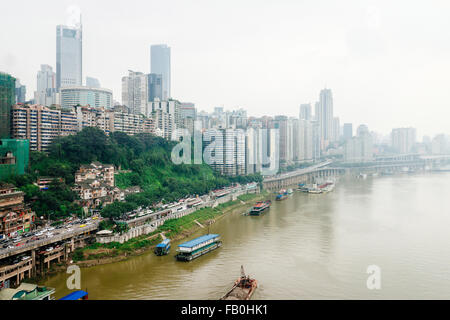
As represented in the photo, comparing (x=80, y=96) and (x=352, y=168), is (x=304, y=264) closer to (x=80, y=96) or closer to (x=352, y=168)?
(x=80, y=96)

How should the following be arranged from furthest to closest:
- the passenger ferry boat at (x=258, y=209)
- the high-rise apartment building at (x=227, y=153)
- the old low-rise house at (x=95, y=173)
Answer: the high-rise apartment building at (x=227, y=153) → the passenger ferry boat at (x=258, y=209) → the old low-rise house at (x=95, y=173)

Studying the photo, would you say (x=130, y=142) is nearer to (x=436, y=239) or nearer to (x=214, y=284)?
(x=214, y=284)

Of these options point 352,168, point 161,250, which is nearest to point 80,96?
point 161,250

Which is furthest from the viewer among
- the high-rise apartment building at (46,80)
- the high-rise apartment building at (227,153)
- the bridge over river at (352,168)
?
the high-rise apartment building at (46,80)

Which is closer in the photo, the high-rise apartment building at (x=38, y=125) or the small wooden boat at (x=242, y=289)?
the small wooden boat at (x=242, y=289)

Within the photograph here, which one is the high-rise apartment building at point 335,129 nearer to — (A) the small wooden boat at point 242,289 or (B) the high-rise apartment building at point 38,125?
(B) the high-rise apartment building at point 38,125

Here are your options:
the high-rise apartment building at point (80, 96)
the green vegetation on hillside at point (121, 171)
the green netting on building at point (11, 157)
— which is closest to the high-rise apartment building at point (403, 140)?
the green vegetation on hillside at point (121, 171)
